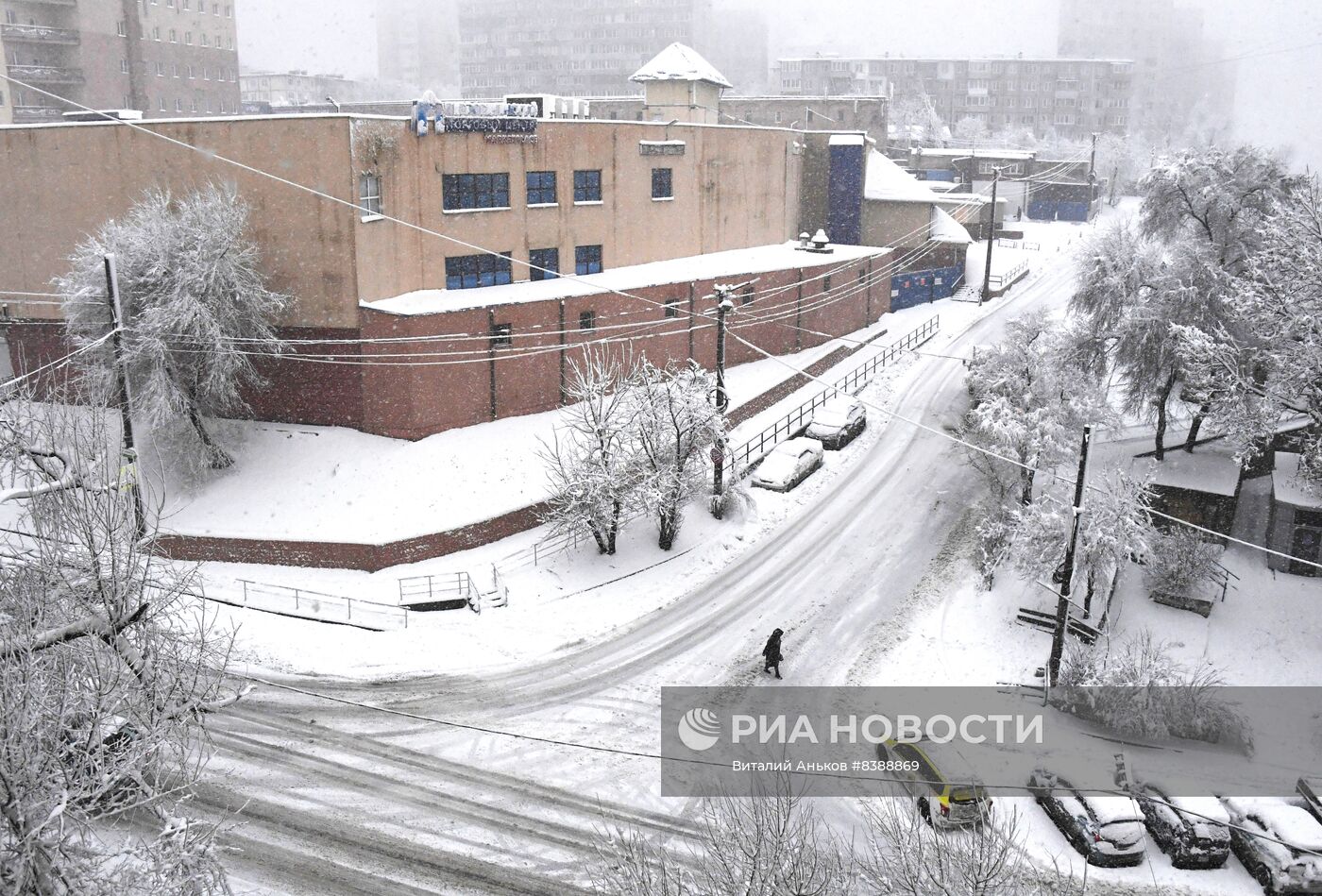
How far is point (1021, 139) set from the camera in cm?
12356

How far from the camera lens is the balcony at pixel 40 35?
7019 centimetres

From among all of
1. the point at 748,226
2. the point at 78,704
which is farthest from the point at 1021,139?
the point at 78,704

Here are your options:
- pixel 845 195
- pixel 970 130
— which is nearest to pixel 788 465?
pixel 845 195

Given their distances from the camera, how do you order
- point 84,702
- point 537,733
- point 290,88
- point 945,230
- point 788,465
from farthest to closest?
1. point 290,88
2. point 945,230
3. point 788,465
4. point 537,733
5. point 84,702

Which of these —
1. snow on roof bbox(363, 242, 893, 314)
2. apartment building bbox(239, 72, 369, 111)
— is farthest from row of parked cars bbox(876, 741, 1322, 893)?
apartment building bbox(239, 72, 369, 111)

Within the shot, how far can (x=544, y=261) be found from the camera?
132 feet

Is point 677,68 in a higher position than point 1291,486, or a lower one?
higher

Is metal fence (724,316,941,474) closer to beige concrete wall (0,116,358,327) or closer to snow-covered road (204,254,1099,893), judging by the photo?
snow-covered road (204,254,1099,893)

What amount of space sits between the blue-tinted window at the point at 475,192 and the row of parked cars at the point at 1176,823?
25765mm

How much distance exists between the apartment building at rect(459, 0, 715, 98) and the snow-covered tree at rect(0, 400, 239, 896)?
147038 mm

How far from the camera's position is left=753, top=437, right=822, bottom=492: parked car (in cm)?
3403

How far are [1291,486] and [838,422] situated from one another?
Result: 14.5 meters

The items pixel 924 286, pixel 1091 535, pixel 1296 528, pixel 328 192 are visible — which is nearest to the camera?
pixel 1091 535

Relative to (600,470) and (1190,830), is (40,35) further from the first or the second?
(1190,830)
